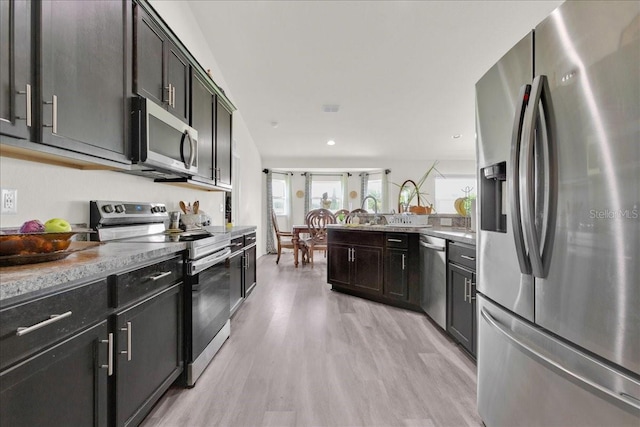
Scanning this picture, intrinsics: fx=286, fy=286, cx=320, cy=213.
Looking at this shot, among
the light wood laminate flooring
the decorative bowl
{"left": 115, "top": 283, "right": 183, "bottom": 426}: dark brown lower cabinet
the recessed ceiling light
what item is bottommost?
the light wood laminate flooring

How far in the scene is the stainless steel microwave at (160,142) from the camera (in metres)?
1.62

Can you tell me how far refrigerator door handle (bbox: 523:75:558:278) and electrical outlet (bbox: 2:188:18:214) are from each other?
2.04 m

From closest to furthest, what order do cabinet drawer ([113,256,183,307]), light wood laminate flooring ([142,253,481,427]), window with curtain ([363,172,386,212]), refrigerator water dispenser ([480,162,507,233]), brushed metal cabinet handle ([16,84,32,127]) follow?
brushed metal cabinet handle ([16,84,32,127]) → cabinet drawer ([113,256,183,307]) → refrigerator water dispenser ([480,162,507,233]) → light wood laminate flooring ([142,253,481,427]) → window with curtain ([363,172,386,212])

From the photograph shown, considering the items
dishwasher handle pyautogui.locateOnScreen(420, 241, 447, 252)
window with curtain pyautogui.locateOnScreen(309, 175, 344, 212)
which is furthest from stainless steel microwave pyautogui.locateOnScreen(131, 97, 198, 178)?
window with curtain pyautogui.locateOnScreen(309, 175, 344, 212)

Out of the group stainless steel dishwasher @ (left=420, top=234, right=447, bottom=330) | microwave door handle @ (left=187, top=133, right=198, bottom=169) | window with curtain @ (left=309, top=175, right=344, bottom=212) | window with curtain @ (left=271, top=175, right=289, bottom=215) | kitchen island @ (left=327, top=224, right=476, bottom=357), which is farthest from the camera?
window with curtain @ (left=309, top=175, right=344, bottom=212)

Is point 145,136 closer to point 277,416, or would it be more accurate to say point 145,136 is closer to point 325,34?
point 277,416

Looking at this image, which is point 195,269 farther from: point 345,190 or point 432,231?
point 345,190

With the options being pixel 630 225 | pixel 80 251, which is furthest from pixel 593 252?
pixel 80 251

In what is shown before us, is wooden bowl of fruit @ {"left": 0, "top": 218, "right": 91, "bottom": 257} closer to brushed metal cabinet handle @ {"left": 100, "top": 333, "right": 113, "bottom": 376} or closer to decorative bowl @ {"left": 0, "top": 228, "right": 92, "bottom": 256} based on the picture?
decorative bowl @ {"left": 0, "top": 228, "right": 92, "bottom": 256}

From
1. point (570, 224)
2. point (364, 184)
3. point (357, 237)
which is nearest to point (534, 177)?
point (570, 224)

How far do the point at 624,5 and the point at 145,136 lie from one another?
1985 mm

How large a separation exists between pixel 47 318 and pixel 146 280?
0.48 metres

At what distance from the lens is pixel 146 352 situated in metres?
1.29

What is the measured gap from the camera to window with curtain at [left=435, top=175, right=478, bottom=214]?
7973 mm
